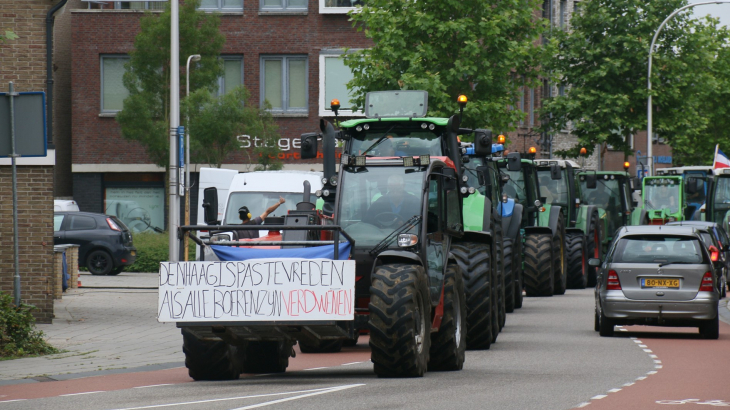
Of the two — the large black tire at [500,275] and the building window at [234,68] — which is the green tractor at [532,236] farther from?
the building window at [234,68]

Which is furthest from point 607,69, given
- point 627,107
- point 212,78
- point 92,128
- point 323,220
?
point 323,220

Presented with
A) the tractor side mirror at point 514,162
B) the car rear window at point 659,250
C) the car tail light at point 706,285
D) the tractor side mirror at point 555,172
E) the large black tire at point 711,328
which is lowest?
the large black tire at point 711,328

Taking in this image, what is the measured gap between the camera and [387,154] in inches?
598

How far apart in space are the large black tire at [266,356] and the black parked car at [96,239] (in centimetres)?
2076

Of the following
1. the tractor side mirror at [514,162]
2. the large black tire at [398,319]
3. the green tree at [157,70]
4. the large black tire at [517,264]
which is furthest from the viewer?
the green tree at [157,70]

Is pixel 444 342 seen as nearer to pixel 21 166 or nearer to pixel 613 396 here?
pixel 613 396

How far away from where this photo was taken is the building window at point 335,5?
1764 inches

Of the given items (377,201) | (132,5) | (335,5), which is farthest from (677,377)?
(132,5)

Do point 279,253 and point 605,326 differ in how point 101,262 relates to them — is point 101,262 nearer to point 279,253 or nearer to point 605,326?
point 605,326

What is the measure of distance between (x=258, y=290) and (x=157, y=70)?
2979 cm

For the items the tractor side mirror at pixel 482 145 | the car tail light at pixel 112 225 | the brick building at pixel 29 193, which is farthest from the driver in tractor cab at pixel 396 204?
the car tail light at pixel 112 225

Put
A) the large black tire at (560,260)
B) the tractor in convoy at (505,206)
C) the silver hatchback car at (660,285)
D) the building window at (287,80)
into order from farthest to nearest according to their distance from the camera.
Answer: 1. the building window at (287,80)
2. the large black tire at (560,260)
3. the tractor in convoy at (505,206)
4. the silver hatchback car at (660,285)

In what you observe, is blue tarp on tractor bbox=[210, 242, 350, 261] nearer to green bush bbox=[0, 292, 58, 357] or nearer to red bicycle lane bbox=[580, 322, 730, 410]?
red bicycle lane bbox=[580, 322, 730, 410]

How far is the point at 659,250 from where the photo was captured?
18.2 meters
